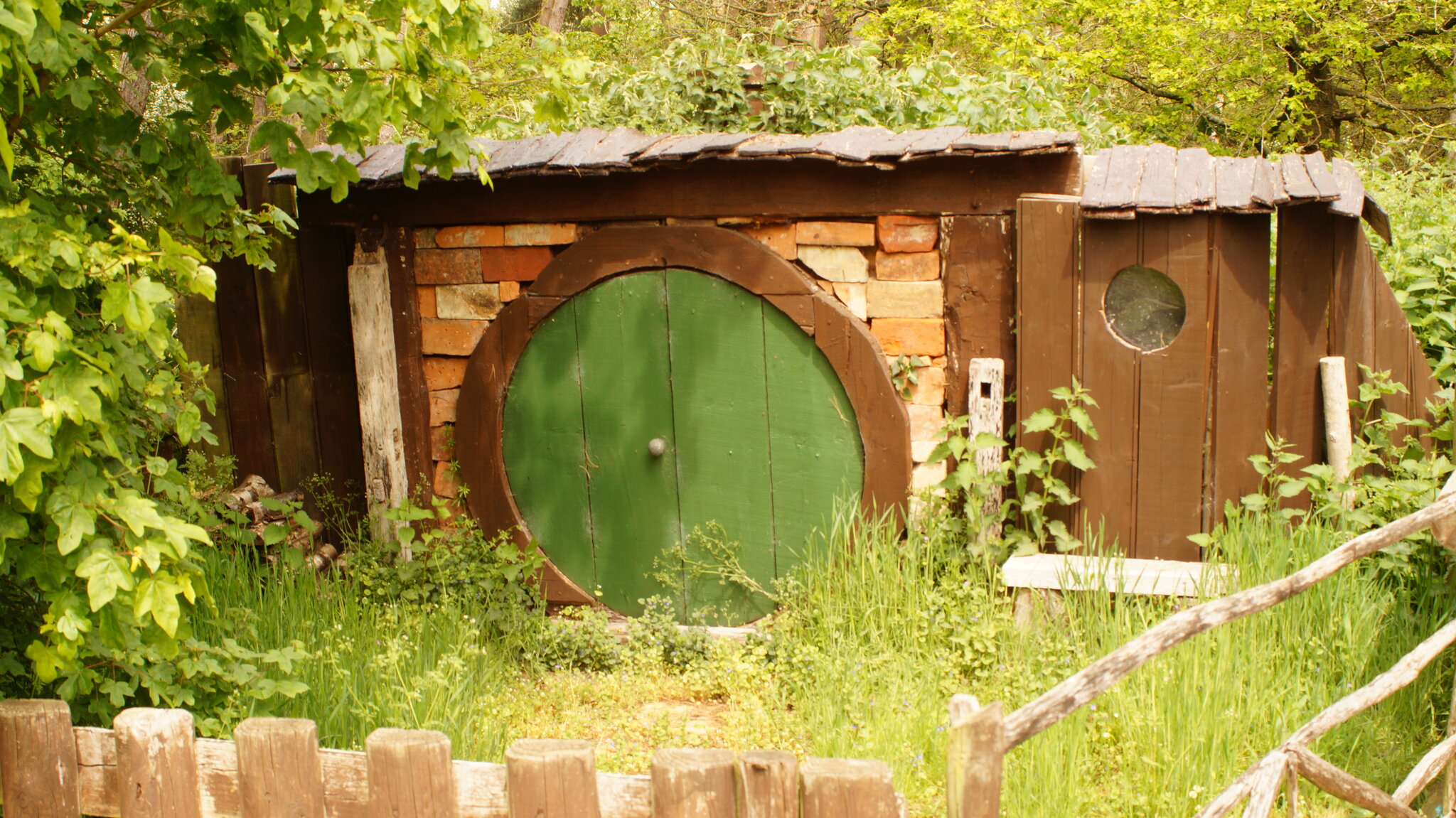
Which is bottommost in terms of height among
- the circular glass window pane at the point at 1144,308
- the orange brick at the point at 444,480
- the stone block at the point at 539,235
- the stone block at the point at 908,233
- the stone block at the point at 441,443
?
the orange brick at the point at 444,480

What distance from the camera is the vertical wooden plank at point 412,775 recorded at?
195cm

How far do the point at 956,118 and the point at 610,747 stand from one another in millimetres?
2959

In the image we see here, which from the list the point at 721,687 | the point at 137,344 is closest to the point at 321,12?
the point at 137,344

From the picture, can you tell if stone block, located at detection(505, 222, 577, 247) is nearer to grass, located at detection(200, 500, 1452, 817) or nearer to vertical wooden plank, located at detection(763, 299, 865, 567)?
vertical wooden plank, located at detection(763, 299, 865, 567)

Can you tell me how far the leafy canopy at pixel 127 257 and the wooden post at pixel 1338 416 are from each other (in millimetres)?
2866

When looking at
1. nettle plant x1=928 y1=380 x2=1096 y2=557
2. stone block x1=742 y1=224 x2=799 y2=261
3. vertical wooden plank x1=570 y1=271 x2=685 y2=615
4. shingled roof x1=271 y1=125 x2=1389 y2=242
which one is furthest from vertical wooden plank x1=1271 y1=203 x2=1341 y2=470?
vertical wooden plank x1=570 y1=271 x2=685 y2=615

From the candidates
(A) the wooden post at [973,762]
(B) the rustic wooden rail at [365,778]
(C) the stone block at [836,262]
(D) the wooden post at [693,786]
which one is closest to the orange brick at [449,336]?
(C) the stone block at [836,262]

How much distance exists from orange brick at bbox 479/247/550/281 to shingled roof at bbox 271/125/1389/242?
376 millimetres

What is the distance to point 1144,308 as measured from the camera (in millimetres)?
3650

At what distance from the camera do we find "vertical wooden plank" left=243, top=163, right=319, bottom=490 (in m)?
4.73

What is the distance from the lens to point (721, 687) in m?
3.97

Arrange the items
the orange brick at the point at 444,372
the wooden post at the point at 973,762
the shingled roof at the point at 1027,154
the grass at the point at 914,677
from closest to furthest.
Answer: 1. the wooden post at the point at 973,762
2. the grass at the point at 914,677
3. the shingled roof at the point at 1027,154
4. the orange brick at the point at 444,372

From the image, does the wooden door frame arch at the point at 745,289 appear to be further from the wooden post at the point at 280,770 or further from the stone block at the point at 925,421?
the wooden post at the point at 280,770

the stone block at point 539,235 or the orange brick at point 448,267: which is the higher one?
the stone block at point 539,235
